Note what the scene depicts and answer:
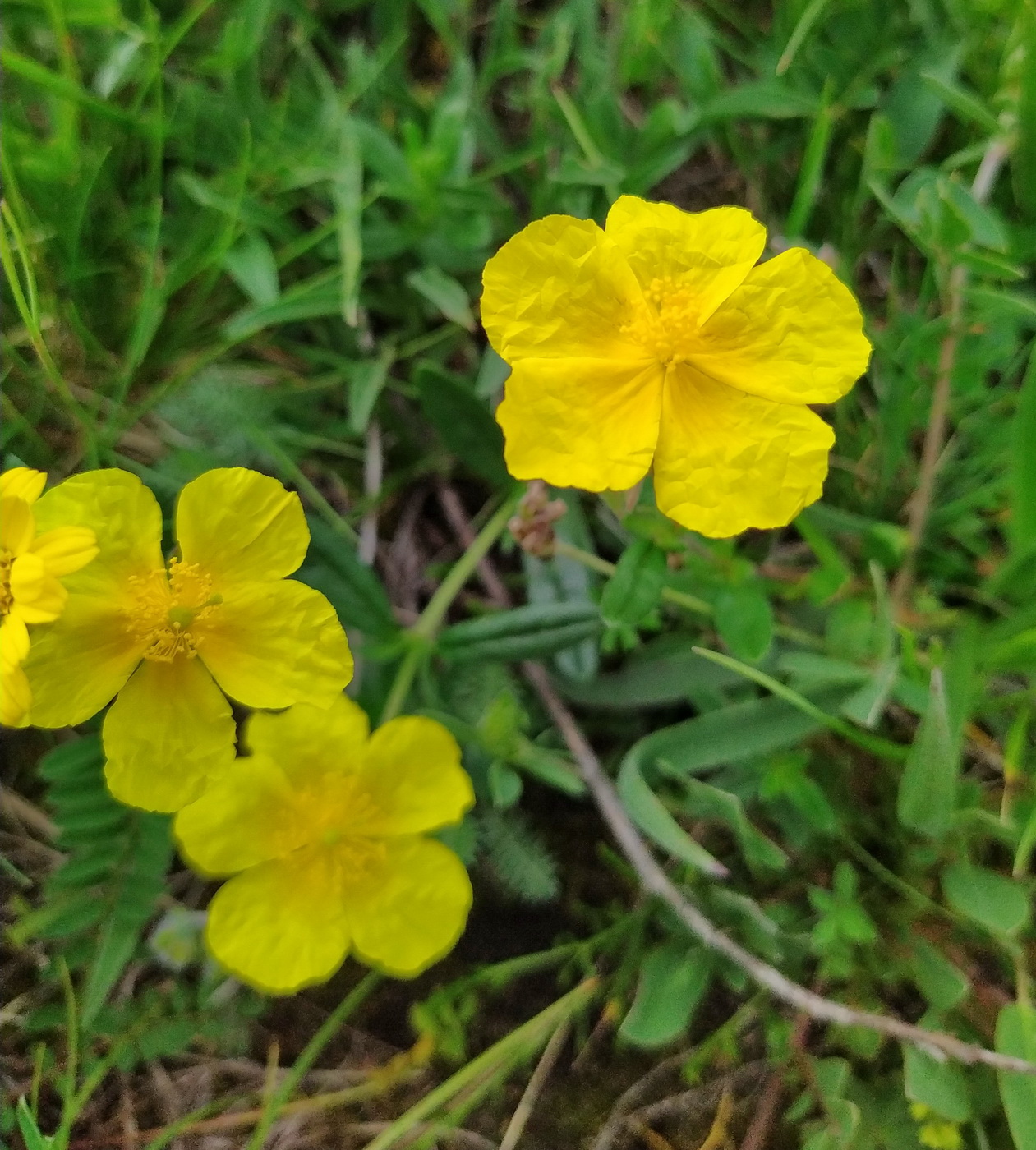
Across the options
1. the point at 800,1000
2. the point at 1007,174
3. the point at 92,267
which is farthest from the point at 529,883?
the point at 1007,174

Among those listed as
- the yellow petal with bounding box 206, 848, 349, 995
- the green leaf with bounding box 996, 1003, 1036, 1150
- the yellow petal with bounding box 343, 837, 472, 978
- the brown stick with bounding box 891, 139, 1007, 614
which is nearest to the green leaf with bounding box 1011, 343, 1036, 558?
the brown stick with bounding box 891, 139, 1007, 614

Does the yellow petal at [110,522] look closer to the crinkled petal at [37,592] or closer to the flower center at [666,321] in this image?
the crinkled petal at [37,592]

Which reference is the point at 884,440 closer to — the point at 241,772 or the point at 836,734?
the point at 836,734

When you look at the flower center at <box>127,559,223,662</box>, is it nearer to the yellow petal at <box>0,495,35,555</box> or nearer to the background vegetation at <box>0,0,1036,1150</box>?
the yellow petal at <box>0,495,35,555</box>

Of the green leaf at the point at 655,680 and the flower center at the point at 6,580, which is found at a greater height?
the flower center at the point at 6,580

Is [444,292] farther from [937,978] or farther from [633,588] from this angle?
[937,978]

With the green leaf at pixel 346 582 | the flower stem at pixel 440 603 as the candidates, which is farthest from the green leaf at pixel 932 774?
the green leaf at pixel 346 582

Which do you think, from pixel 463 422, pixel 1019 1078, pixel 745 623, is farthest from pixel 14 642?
pixel 1019 1078
